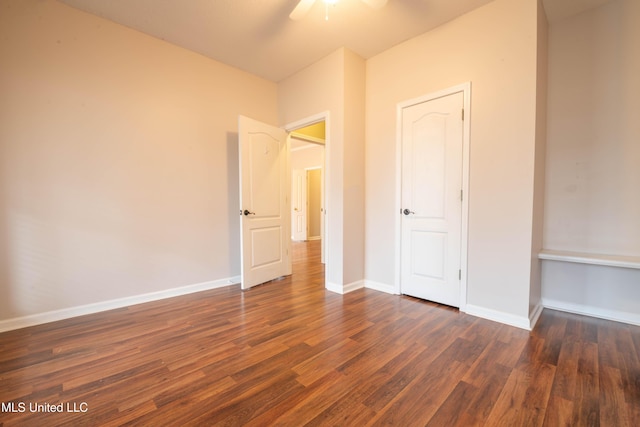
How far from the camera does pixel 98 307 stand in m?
2.64

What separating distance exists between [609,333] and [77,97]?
4974 millimetres

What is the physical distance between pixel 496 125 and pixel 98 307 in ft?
13.3

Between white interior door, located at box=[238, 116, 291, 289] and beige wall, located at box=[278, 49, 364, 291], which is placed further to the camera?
white interior door, located at box=[238, 116, 291, 289]

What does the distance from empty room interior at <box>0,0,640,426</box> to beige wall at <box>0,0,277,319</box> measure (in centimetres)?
2

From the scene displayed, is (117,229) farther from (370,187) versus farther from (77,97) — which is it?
Answer: (370,187)

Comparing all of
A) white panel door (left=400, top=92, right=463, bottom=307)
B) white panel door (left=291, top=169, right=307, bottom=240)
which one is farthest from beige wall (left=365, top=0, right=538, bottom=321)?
white panel door (left=291, top=169, right=307, bottom=240)

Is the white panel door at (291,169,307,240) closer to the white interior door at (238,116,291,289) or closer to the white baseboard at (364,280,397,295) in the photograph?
the white interior door at (238,116,291,289)

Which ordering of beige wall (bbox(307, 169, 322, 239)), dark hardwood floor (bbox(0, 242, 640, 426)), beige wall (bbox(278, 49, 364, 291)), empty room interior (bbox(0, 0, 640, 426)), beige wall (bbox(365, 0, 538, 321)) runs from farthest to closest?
beige wall (bbox(307, 169, 322, 239)) < beige wall (bbox(278, 49, 364, 291)) < beige wall (bbox(365, 0, 538, 321)) < empty room interior (bbox(0, 0, 640, 426)) < dark hardwood floor (bbox(0, 242, 640, 426))

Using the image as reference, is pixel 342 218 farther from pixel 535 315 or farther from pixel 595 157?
pixel 595 157

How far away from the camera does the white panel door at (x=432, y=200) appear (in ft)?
8.67

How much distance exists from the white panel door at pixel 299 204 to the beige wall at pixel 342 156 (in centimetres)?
450

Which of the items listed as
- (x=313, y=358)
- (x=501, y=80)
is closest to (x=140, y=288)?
(x=313, y=358)

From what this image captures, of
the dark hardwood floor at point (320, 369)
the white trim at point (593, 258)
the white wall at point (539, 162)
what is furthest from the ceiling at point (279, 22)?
the dark hardwood floor at point (320, 369)

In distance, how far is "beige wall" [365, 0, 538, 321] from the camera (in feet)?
7.30
